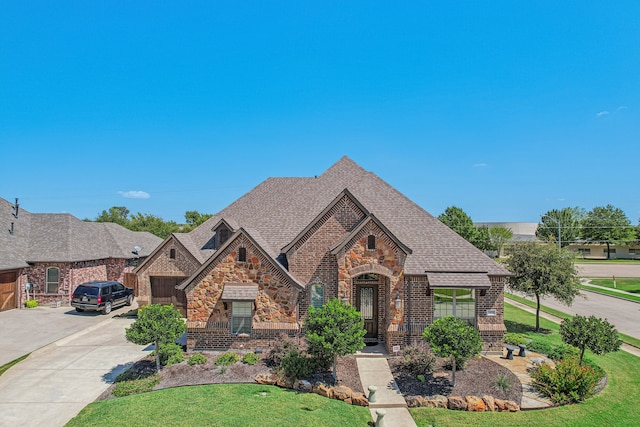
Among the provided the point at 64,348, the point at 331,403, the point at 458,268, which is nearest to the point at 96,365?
the point at 64,348

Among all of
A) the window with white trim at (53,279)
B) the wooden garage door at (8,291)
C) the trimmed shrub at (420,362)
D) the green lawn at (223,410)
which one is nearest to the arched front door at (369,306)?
the trimmed shrub at (420,362)

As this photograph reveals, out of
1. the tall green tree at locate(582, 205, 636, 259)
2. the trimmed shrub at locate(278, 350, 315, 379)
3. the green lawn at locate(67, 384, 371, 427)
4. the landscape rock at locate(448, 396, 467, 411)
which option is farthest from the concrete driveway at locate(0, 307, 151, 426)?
the tall green tree at locate(582, 205, 636, 259)

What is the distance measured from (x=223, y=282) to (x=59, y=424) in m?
→ 7.23

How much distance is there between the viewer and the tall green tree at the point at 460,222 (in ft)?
215

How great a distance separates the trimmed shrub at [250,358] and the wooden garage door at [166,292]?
33.5ft

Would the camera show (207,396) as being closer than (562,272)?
Yes

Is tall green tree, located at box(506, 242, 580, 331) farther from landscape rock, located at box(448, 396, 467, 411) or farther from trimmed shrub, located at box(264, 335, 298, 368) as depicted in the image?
trimmed shrub, located at box(264, 335, 298, 368)

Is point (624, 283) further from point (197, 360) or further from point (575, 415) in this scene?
point (197, 360)

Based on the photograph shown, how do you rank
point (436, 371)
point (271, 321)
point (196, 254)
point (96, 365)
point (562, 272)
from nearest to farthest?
point (436, 371), point (96, 365), point (271, 321), point (562, 272), point (196, 254)

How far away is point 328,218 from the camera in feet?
54.6

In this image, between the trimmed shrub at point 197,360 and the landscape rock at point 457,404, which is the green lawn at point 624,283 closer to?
the landscape rock at point 457,404

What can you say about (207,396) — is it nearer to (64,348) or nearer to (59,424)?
(59,424)

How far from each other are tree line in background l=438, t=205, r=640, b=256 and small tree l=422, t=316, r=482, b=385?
64505 millimetres

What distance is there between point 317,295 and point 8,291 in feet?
75.5
